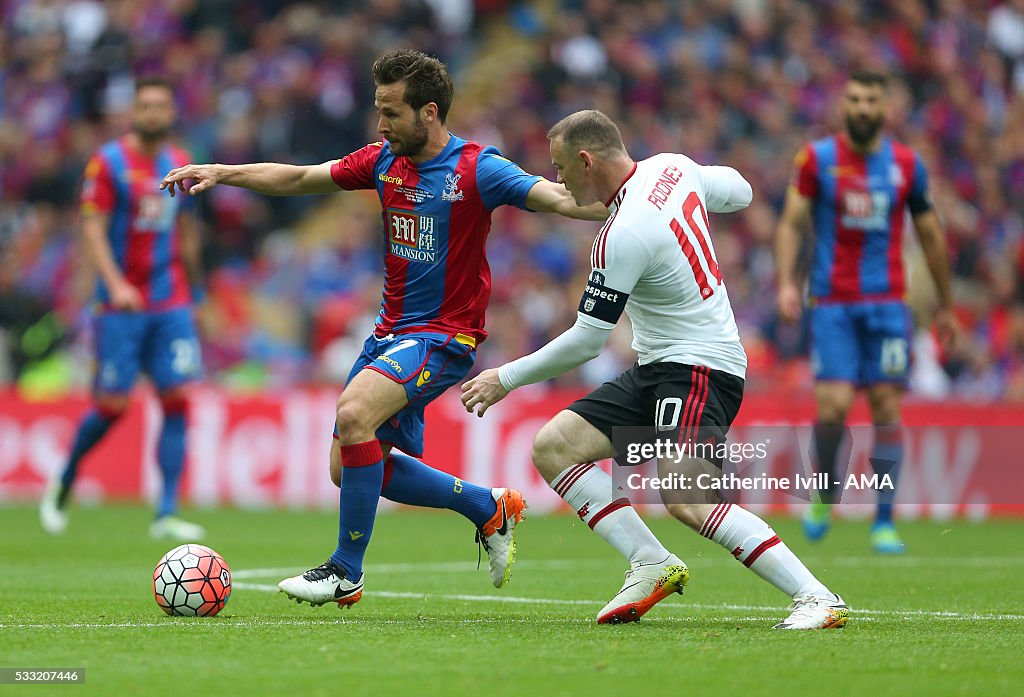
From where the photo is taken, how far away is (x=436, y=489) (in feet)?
24.0

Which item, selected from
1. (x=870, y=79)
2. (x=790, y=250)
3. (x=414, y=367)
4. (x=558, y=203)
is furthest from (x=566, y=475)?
(x=870, y=79)

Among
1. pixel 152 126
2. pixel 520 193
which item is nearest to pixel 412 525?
pixel 152 126

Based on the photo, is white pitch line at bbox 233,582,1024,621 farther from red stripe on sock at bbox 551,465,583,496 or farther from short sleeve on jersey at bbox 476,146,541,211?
short sleeve on jersey at bbox 476,146,541,211

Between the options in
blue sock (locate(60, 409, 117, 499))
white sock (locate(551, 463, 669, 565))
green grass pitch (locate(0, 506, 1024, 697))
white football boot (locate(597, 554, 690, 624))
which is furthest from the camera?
blue sock (locate(60, 409, 117, 499))

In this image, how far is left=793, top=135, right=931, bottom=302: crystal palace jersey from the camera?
10703 mm

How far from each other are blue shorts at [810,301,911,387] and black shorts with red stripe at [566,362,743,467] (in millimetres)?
4448

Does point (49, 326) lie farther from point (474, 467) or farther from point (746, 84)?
point (746, 84)

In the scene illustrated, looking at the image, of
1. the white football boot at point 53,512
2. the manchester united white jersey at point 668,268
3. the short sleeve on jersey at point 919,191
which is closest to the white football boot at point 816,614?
the manchester united white jersey at point 668,268

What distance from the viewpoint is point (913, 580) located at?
337 inches

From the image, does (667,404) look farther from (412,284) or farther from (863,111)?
(863,111)

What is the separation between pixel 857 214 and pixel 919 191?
1.45 feet

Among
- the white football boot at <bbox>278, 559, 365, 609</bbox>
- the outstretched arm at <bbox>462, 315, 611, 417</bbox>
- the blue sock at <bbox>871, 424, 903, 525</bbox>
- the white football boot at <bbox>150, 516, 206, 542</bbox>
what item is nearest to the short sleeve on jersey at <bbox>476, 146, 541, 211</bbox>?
the outstretched arm at <bbox>462, 315, 611, 417</bbox>

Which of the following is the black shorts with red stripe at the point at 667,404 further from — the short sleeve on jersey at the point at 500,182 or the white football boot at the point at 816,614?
the short sleeve on jersey at the point at 500,182

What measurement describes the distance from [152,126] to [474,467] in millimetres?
5260
